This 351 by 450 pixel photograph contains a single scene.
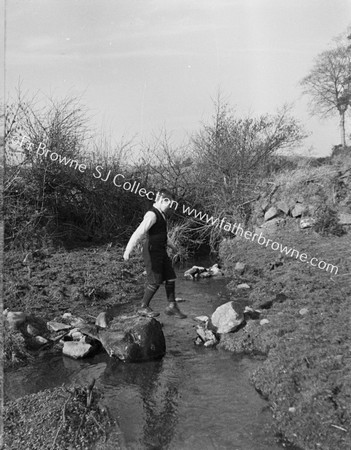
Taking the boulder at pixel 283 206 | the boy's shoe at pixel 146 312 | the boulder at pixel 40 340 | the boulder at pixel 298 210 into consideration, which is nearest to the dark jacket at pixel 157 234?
the boy's shoe at pixel 146 312

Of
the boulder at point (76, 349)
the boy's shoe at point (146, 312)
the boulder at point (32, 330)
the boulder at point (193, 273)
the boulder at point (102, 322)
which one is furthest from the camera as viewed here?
the boulder at point (193, 273)

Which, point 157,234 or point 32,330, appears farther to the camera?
point 157,234

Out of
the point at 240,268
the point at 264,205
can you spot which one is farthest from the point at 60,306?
the point at 264,205

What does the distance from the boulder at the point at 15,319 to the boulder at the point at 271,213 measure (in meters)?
11.1

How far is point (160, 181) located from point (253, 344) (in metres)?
12.8

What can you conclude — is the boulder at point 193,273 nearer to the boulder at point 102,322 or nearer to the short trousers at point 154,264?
the short trousers at point 154,264

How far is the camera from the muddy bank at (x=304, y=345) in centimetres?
Answer: 462

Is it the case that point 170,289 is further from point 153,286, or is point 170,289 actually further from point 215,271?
point 215,271

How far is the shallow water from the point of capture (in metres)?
4.54

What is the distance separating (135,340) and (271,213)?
1109 cm

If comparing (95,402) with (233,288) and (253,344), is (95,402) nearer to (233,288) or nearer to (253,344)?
(253,344)

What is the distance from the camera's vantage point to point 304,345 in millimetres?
6375

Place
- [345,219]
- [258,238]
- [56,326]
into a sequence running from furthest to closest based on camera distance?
[258,238] < [345,219] < [56,326]

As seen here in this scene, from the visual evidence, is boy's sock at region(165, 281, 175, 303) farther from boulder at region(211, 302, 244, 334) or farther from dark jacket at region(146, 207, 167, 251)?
boulder at region(211, 302, 244, 334)
